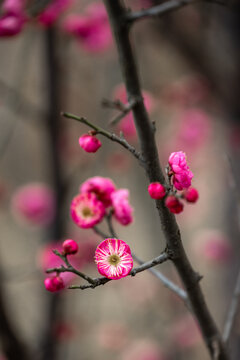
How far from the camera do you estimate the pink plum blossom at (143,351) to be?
315 cm

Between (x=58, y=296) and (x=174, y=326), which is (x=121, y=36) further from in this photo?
(x=174, y=326)

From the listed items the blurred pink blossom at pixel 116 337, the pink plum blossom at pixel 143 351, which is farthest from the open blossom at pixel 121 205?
the blurred pink blossom at pixel 116 337

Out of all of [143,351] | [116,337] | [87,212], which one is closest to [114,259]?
[87,212]

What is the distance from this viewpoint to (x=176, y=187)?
31.0 inches

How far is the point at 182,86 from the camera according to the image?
120 inches

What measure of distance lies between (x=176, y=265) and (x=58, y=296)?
1637 millimetres

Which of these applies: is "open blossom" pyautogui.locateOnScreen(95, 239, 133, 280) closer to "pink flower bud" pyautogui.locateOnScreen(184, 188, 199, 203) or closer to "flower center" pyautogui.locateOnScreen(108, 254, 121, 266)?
"flower center" pyautogui.locateOnScreen(108, 254, 121, 266)

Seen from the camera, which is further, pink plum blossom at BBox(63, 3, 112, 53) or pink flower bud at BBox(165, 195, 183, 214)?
pink plum blossom at BBox(63, 3, 112, 53)

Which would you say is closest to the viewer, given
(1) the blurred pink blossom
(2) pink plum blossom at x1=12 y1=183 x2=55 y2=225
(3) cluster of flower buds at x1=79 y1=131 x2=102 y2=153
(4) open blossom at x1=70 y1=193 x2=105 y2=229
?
(3) cluster of flower buds at x1=79 y1=131 x2=102 y2=153

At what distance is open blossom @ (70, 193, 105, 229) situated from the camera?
3.13 feet

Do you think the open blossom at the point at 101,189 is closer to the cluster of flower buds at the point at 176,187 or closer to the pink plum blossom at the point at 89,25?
the cluster of flower buds at the point at 176,187

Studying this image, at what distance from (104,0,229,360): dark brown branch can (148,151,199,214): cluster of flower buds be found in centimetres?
3

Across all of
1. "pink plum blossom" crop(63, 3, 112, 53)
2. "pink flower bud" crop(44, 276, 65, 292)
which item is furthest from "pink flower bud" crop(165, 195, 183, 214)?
"pink plum blossom" crop(63, 3, 112, 53)

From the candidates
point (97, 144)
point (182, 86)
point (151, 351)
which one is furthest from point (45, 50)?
point (151, 351)
